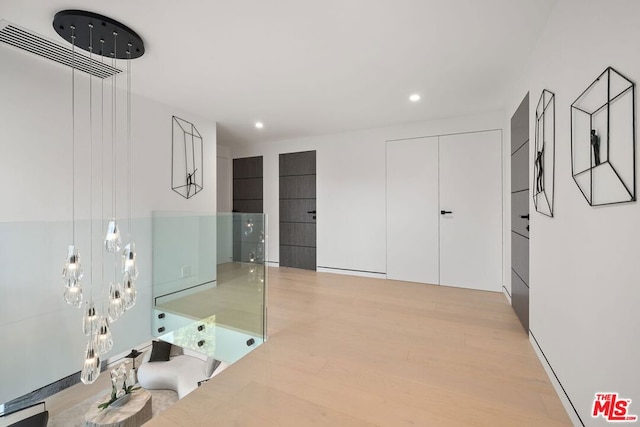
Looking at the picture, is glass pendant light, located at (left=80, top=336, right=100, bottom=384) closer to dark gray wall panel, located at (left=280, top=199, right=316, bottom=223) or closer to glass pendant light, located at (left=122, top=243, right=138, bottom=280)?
glass pendant light, located at (left=122, top=243, right=138, bottom=280)

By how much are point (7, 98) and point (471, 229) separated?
5224mm

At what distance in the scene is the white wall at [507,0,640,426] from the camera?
100 centimetres

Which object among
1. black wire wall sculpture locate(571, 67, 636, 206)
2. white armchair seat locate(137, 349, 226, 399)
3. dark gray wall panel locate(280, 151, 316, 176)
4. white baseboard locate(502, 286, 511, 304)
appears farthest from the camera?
dark gray wall panel locate(280, 151, 316, 176)

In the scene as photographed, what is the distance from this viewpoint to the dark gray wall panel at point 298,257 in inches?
203

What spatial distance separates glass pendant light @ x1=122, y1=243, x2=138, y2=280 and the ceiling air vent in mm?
1747

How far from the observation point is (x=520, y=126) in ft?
8.95

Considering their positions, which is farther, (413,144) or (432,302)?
(413,144)

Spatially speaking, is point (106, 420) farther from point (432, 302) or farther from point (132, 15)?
point (432, 302)

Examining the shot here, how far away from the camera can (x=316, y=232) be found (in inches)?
201

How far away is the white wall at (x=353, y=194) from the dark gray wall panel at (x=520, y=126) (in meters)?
1.08

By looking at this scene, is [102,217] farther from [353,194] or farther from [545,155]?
[545,155]

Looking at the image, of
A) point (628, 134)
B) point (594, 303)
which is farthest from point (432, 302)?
point (628, 134)

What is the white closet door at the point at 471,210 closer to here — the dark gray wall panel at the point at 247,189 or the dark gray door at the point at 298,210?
the dark gray door at the point at 298,210

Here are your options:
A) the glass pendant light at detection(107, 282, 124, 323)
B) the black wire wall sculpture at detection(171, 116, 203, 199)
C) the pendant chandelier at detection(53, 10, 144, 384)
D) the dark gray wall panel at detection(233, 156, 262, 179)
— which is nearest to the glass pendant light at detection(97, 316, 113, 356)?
the pendant chandelier at detection(53, 10, 144, 384)
